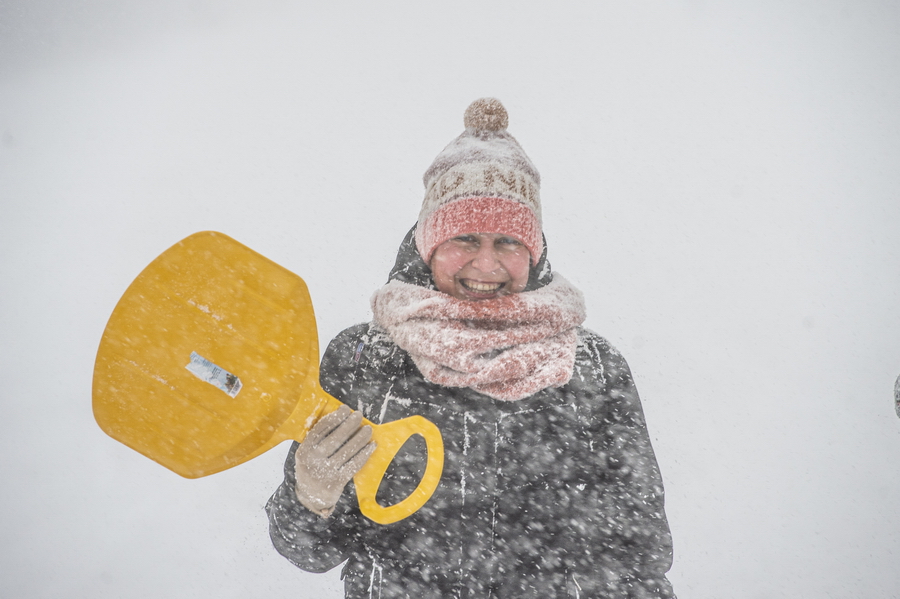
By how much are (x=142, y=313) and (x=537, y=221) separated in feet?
3.09

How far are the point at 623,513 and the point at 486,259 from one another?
0.69m

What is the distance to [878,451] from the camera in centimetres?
306

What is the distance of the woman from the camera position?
3.56 feet

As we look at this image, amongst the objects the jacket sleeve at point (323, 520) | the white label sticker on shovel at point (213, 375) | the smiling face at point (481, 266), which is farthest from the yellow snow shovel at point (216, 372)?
the smiling face at point (481, 266)

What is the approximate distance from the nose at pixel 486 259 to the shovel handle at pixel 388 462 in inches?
18.9

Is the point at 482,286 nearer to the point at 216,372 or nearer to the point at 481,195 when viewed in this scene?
the point at 481,195

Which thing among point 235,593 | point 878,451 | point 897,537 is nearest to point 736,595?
point 897,537

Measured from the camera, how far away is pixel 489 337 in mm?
1137

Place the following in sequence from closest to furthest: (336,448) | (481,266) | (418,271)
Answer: (336,448)
(481,266)
(418,271)

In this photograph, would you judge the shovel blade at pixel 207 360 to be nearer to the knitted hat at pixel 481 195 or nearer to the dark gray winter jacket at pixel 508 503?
the dark gray winter jacket at pixel 508 503

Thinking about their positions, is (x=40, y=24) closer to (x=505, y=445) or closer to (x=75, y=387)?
(x=75, y=387)

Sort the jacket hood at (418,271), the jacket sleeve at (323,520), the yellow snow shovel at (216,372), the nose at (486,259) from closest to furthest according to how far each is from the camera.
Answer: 1. the yellow snow shovel at (216,372)
2. the jacket sleeve at (323,520)
3. the nose at (486,259)
4. the jacket hood at (418,271)

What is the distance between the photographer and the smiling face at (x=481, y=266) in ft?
3.97

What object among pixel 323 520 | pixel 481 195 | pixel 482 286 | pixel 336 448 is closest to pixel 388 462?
pixel 336 448
